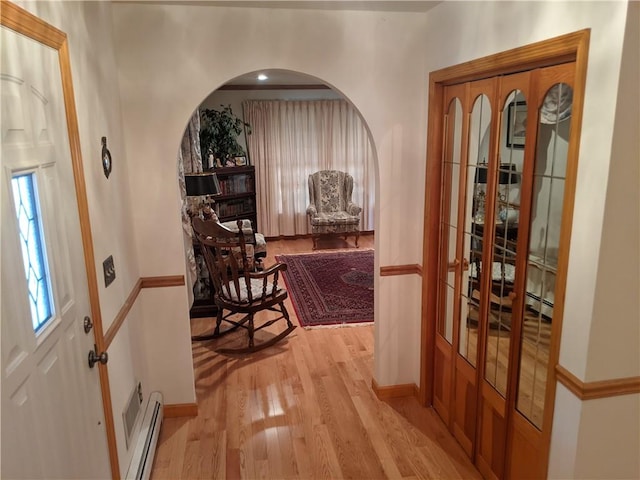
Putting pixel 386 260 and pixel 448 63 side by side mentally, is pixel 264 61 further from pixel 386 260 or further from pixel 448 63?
pixel 386 260

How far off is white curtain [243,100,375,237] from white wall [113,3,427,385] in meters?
4.92

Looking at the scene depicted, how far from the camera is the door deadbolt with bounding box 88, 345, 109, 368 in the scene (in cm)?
194

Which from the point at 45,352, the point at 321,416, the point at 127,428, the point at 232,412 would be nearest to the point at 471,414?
the point at 321,416

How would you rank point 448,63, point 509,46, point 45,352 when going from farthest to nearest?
1. point 448,63
2. point 509,46
3. point 45,352

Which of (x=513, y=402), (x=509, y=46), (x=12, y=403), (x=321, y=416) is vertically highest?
(x=509, y=46)

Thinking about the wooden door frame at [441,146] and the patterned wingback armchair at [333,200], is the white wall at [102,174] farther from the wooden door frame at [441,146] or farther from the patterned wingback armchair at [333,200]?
the patterned wingback armchair at [333,200]

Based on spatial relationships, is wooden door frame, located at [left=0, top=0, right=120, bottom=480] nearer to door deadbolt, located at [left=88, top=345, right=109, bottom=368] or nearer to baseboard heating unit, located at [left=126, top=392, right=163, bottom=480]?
door deadbolt, located at [left=88, top=345, right=109, bottom=368]

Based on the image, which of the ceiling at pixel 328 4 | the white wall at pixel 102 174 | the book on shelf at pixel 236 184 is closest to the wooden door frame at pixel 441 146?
the ceiling at pixel 328 4

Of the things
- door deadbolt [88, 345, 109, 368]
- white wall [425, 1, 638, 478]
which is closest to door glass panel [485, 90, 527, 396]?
white wall [425, 1, 638, 478]

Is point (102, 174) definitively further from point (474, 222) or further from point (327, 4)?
point (474, 222)

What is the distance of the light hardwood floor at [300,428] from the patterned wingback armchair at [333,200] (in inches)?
139

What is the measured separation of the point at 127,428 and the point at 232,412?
87 cm

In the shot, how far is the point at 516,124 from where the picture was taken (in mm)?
2104

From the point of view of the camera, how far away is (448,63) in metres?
2.58
